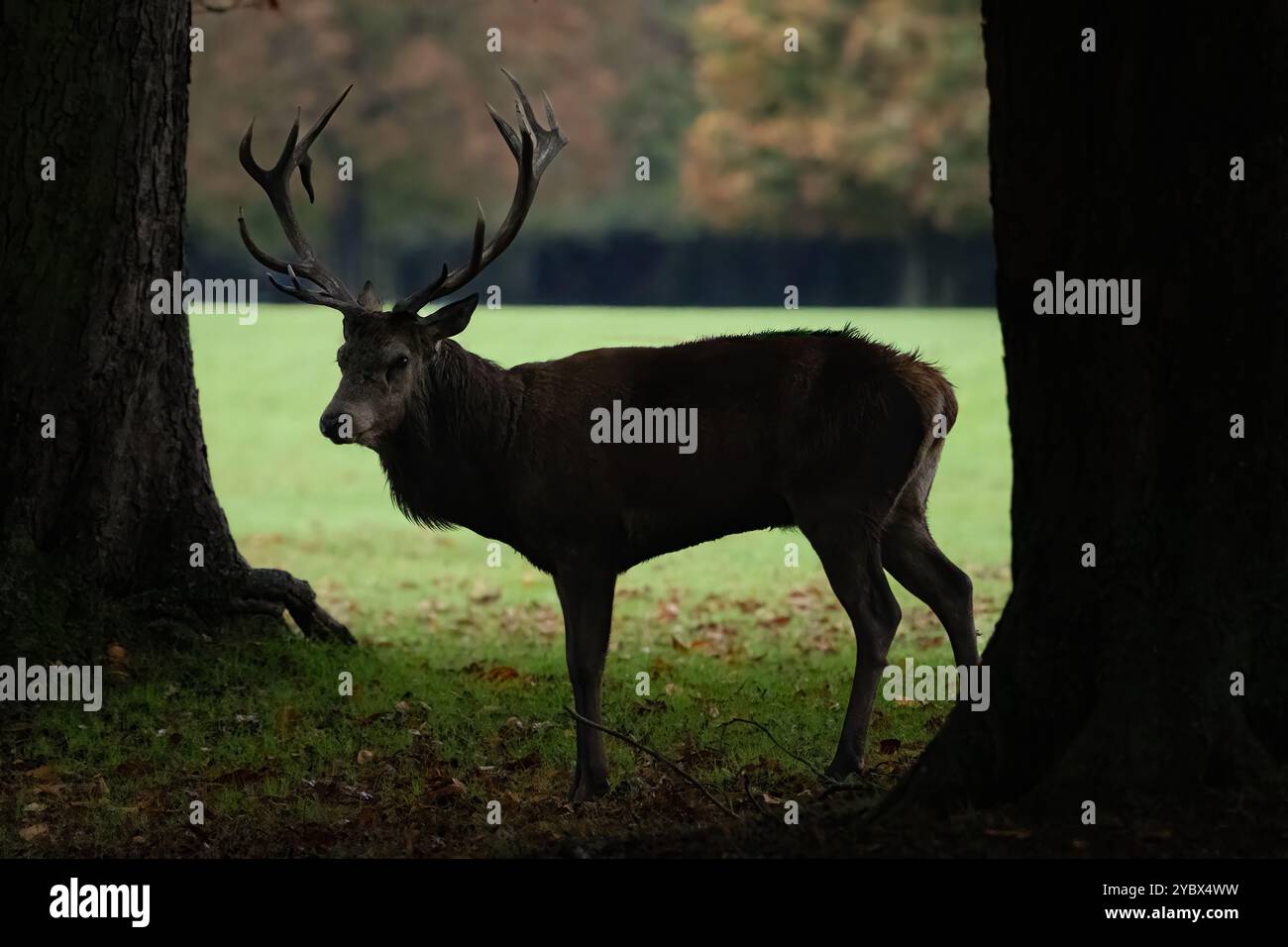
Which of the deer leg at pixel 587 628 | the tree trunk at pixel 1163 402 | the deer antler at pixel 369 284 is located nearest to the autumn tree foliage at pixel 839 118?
the deer antler at pixel 369 284

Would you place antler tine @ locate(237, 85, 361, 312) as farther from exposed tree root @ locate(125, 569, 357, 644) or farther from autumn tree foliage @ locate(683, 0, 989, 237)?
autumn tree foliage @ locate(683, 0, 989, 237)

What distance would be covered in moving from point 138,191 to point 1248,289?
5.43m

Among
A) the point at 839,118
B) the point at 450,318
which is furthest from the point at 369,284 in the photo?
the point at 839,118

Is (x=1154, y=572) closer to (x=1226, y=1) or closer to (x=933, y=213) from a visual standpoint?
(x=1226, y=1)

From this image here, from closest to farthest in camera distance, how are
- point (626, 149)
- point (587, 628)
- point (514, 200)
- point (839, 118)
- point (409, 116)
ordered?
point (587, 628) → point (514, 200) → point (839, 118) → point (409, 116) → point (626, 149)

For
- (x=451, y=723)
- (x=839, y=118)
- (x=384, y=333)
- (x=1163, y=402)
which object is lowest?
(x=451, y=723)

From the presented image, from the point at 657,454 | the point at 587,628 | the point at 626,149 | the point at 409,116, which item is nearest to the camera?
the point at 587,628

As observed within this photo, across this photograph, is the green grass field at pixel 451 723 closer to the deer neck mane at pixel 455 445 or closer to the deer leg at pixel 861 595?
the deer leg at pixel 861 595

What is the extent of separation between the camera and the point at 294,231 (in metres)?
7.90

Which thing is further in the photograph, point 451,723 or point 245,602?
point 245,602

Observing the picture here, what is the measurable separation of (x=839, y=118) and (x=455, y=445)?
37.3m

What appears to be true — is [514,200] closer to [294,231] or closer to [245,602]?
[294,231]

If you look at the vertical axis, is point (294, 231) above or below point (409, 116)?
below
